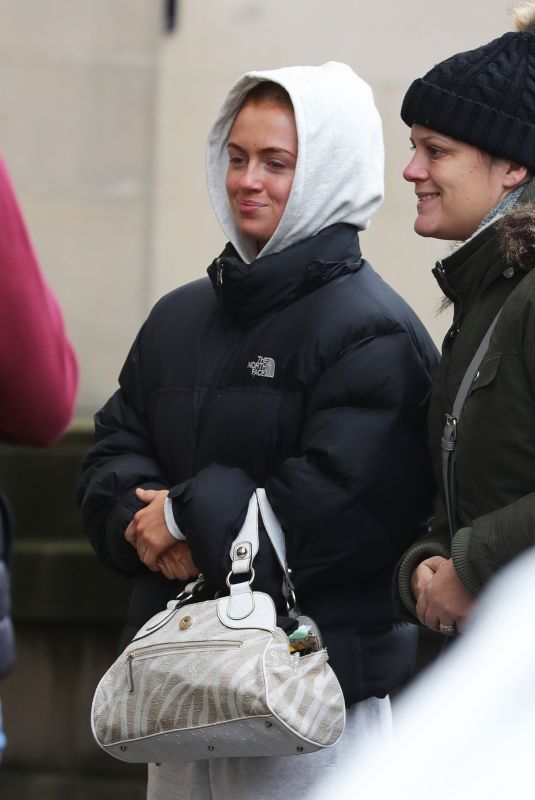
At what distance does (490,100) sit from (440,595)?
99cm

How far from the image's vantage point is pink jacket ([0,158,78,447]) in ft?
7.80

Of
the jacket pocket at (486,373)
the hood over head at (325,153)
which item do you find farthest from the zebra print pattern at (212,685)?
the hood over head at (325,153)

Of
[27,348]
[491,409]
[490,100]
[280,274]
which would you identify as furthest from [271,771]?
[490,100]

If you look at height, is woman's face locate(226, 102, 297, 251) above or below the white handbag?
above

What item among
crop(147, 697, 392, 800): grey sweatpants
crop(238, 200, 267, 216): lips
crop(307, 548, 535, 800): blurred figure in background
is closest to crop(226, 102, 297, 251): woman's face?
crop(238, 200, 267, 216): lips

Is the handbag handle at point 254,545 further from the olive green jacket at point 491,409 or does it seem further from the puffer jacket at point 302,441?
the olive green jacket at point 491,409

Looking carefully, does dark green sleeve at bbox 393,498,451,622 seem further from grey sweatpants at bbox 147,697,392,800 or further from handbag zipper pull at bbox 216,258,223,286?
handbag zipper pull at bbox 216,258,223,286

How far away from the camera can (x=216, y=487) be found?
10.0 feet

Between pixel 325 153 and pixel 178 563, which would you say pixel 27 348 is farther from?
pixel 325 153

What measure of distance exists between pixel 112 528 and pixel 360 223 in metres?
0.88

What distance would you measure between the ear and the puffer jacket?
405 millimetres

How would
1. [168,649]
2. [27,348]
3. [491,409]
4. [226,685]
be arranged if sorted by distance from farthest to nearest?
[168,649], [226,685], [491,409], [27,348]

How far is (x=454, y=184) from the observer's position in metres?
3.00

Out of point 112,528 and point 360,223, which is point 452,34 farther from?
point 112,528
